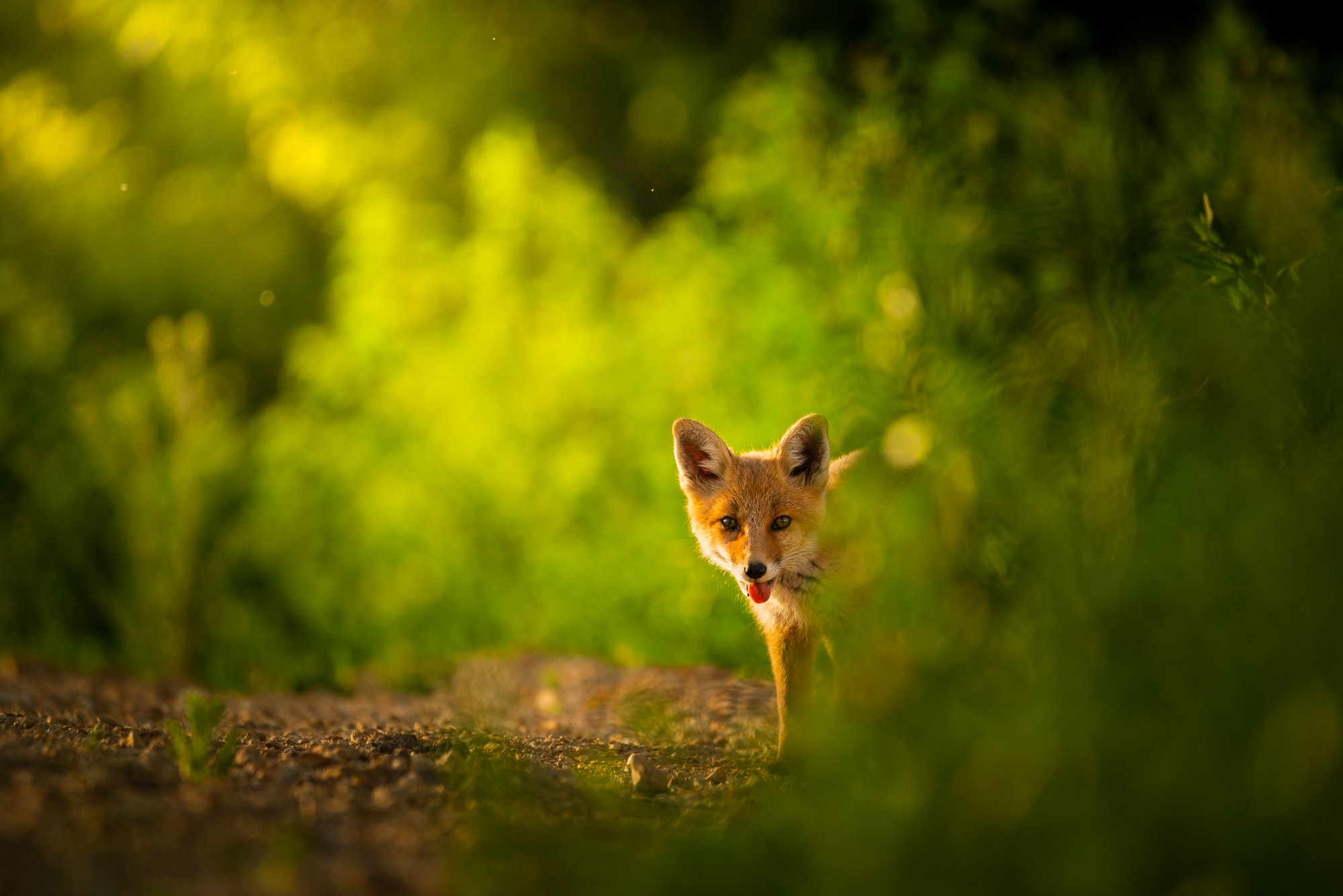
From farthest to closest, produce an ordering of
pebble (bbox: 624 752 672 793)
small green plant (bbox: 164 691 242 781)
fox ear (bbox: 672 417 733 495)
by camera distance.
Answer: fox ear (bbox: 672 417 733 495) → pebble (bbox: 624 752 672 793) → small green plant (bbox: 164 691 242 781)

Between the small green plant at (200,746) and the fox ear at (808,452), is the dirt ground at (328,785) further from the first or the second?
the fox ear at (808,452)

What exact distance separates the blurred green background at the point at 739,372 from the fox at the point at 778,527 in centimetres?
25

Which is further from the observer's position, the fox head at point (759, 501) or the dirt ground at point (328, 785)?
the fox head at point (759, 501)

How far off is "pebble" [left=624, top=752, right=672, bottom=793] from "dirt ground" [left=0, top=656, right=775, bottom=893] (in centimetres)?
2

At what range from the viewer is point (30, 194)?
A: 36.4ft

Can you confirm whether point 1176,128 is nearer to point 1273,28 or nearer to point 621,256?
point 1273,28

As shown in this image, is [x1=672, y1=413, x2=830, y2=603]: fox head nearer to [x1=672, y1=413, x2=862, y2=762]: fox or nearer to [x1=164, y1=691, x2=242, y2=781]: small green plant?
[x1=672, y1=413, x2=862, y2=762]: fox

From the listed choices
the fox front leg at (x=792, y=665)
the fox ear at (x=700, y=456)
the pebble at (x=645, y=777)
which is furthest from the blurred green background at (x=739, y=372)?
the pebble at (x=645, y=777)

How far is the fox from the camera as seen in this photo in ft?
12.9

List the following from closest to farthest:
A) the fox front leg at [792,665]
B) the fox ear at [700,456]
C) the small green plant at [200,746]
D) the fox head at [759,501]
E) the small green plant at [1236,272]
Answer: the small green plant at [200,746], the small green plant at [1236,272], the fox front leg at [792,665], the fox head at [759,501], the fox ear at [700,456]

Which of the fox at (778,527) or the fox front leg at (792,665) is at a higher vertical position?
the fox at (778,527)

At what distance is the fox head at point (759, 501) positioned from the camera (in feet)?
13.3

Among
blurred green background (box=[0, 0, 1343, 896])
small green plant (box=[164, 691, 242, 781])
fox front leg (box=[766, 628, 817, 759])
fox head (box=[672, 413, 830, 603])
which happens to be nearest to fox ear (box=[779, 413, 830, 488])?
fox head (box=[672, 413, 830, 603])

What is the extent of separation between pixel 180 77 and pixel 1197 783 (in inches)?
470
